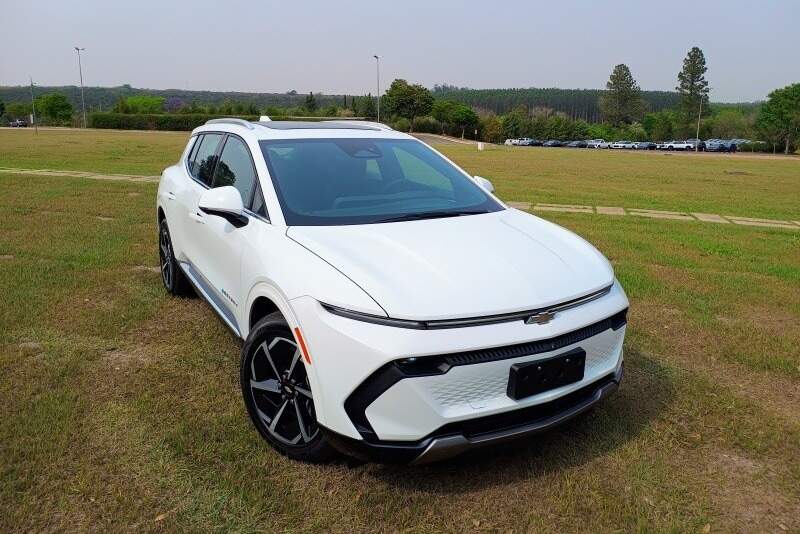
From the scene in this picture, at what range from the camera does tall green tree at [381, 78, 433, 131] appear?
88.2m

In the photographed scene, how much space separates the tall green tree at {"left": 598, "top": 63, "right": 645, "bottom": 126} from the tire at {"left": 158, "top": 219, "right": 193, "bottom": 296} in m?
133

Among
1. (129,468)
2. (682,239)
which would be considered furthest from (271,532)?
(682,239)

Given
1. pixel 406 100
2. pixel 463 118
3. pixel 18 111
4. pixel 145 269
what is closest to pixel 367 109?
pixel 406 100

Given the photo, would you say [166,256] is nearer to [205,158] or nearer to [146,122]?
[205,158]

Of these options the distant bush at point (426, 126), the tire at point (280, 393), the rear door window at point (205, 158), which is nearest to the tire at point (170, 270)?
the rear door window at point (205, 158)

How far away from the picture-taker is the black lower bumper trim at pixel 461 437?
250 centimetres

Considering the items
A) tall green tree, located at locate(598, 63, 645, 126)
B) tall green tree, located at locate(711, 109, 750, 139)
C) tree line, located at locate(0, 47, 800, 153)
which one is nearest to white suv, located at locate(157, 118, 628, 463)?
tree line, located at locate(0, 47, 800, 153)

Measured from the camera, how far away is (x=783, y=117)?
3000 inches

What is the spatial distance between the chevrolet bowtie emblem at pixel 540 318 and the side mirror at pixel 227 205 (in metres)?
1.67

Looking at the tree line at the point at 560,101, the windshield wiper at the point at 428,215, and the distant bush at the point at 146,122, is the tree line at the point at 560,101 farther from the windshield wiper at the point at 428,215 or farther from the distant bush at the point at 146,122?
the windshield wiper at the point at 428,215

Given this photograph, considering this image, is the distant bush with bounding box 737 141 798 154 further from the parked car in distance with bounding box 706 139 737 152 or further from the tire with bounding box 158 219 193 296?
the tire with bounding box 158 219 193 296

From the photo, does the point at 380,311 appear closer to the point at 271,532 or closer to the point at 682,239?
the point at 271,532

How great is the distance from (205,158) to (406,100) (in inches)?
3405

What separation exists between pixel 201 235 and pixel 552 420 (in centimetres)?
264
